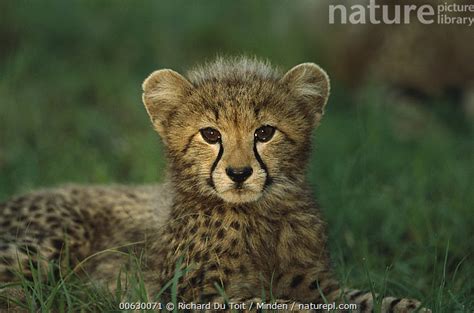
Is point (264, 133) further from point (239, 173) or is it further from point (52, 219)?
point (52, 219)

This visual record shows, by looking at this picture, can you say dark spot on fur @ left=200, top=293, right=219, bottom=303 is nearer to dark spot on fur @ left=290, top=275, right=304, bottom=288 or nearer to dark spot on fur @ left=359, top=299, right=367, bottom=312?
dark spot on fur @ left=290, top=275, right=304, bottom=288

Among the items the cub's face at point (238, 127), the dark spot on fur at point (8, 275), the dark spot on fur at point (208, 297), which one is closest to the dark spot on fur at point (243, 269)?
the dark spot on fur at point (208, 297)

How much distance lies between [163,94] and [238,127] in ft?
1.64

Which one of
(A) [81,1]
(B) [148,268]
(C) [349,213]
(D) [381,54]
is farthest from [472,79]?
(B) [148,268]

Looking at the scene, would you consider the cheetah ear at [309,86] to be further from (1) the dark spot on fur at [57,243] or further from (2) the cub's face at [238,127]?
(1) the dark spot on fur at [57,243]

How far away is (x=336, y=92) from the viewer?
7.61 meters

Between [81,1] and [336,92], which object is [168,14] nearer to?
[81,1]

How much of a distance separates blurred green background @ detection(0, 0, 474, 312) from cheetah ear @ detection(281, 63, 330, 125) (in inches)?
31.0

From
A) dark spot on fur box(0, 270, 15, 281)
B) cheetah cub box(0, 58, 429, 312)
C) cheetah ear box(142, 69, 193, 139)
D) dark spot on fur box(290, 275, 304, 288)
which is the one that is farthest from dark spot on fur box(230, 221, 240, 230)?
dark spot on fur box(0, 270, 15, 281)

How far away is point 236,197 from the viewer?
335cm

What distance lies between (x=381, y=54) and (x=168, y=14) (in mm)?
2178

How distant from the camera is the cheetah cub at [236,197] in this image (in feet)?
11.1

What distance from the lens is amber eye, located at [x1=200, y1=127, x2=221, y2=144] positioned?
3.45 m

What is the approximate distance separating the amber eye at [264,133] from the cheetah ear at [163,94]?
434mm
